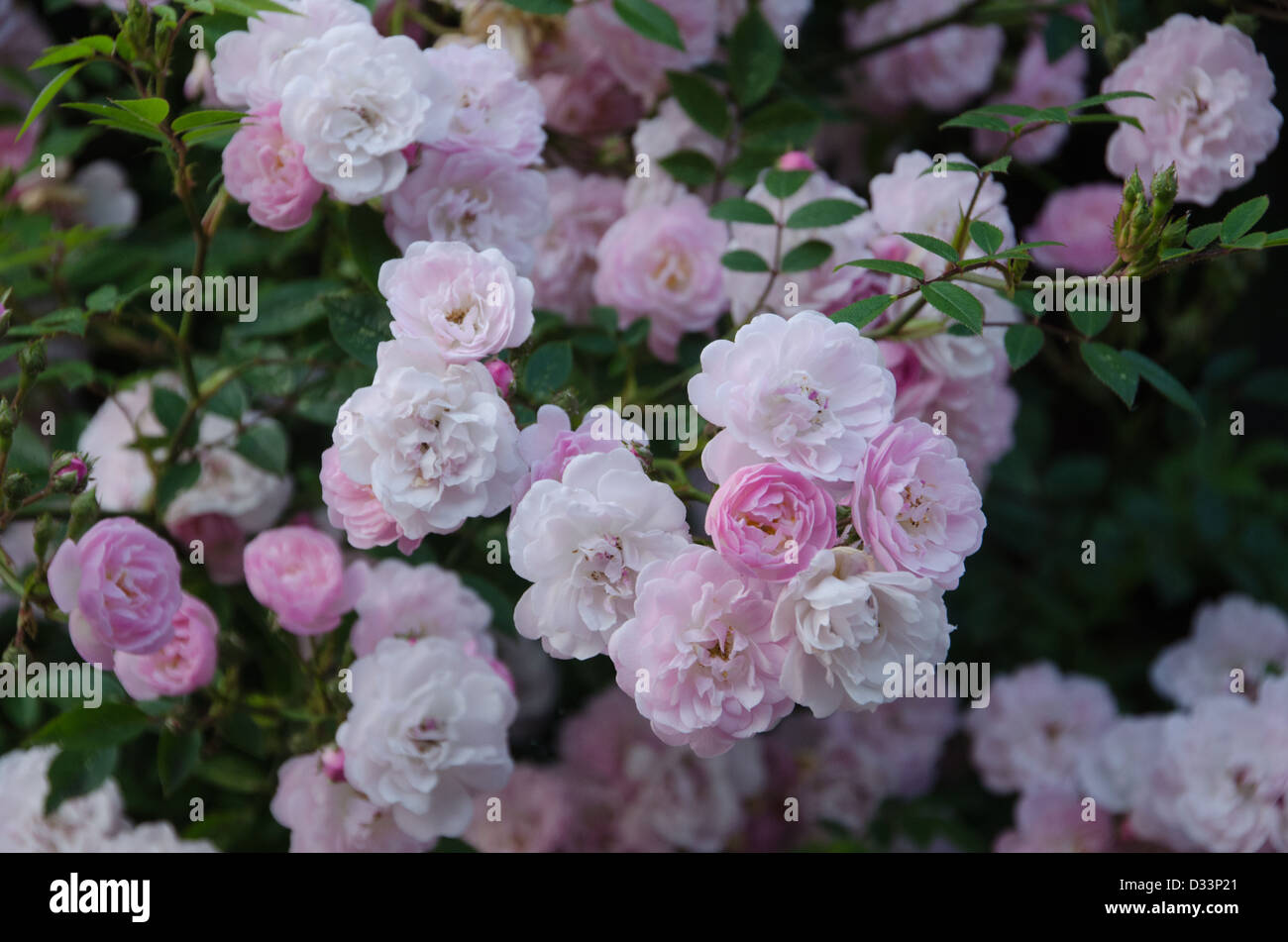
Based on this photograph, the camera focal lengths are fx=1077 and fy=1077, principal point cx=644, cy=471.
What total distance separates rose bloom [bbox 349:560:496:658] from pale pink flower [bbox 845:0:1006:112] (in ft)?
3.21

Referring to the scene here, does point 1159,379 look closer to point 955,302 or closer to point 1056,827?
point 955,302

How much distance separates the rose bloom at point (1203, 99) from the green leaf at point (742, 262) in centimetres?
39

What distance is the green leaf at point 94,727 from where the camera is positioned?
879mm

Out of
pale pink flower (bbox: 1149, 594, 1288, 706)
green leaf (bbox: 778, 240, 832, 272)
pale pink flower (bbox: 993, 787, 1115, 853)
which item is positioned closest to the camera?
green leaf (bbox: 778, 240, 832, 272)

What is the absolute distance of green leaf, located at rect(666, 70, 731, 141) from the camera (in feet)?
3.70

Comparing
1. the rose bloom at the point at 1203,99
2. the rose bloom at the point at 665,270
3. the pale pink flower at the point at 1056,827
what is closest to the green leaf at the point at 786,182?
the rose bloom at the point at 665,270

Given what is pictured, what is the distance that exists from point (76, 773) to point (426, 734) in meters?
0.34

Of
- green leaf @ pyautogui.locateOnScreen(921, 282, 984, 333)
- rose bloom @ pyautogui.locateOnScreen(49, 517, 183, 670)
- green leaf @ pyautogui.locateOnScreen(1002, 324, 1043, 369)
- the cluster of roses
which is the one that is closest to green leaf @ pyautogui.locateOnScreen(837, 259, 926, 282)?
green leaf @ pyautogui.locateOnScreen(921, 282, 984, 333)

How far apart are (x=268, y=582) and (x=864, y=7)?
120 cm

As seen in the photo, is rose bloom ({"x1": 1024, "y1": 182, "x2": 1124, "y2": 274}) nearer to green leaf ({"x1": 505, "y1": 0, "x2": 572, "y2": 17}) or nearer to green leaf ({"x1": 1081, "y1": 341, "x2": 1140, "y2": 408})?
green leaf ({"x1": 1081, "y1": 341, "x2": 1140, "y2": 408})

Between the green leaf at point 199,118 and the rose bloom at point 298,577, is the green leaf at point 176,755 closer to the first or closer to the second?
the rose bloom at point 298,577

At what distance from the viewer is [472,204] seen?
0.88 m
